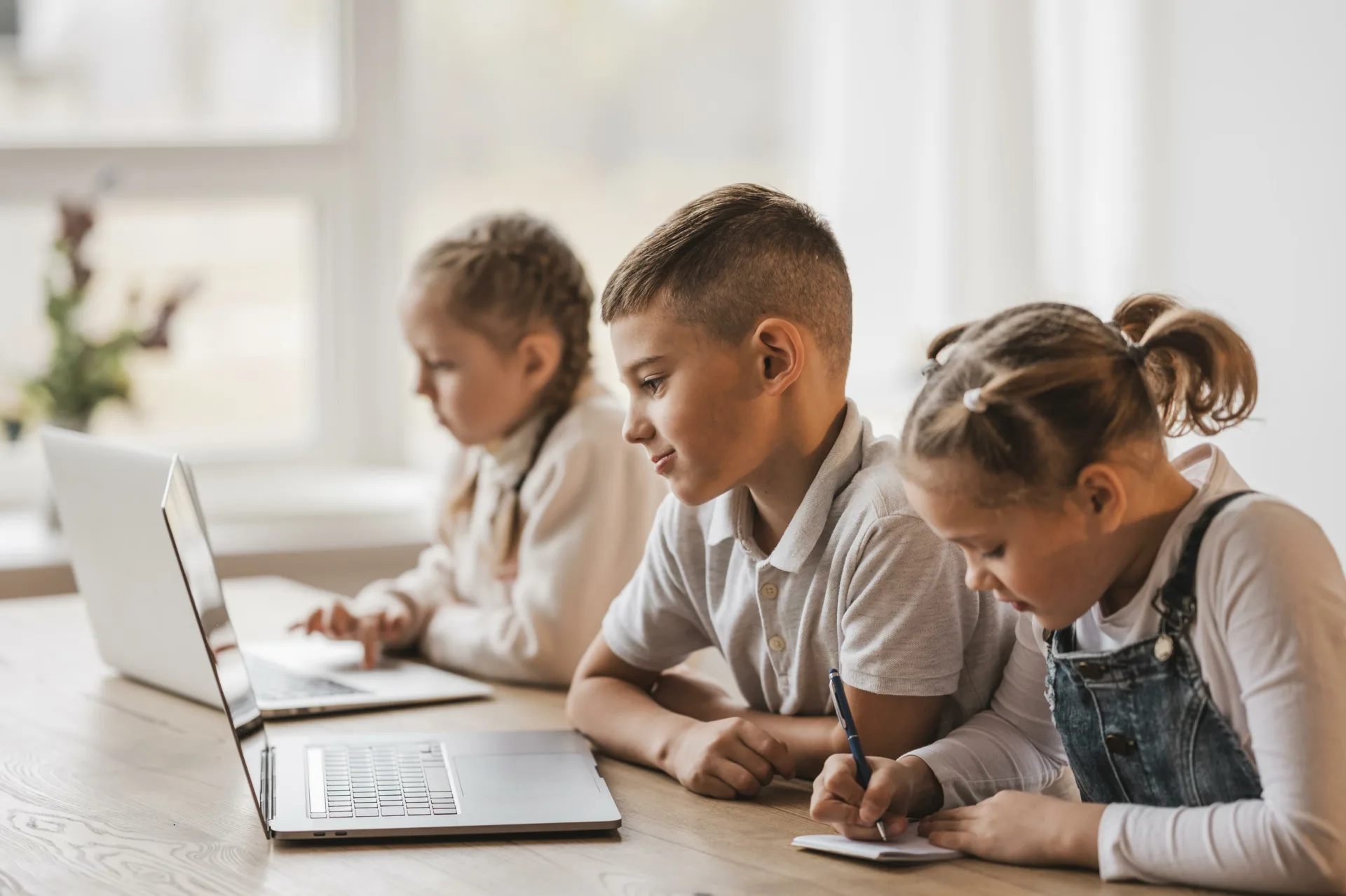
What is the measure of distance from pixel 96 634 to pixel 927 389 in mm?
1046

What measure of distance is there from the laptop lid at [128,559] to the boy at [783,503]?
1.35 feet

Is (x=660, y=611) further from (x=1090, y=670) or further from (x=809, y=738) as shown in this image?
(x=1090, y=670)

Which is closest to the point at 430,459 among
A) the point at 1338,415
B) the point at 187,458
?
the point at 187,458

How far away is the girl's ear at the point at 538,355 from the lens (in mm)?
1735

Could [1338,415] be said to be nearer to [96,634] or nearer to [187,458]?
[96,634]

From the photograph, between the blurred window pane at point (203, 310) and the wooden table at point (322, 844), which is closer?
the wooden table at point (322, 844)

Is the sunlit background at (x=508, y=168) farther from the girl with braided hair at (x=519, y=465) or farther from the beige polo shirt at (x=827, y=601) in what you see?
the beige polo shirt at (x=827, y=601)

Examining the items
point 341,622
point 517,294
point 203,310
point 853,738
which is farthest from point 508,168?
point 853,738

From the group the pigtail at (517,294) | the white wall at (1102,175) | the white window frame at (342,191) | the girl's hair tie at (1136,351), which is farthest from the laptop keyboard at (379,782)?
the white window frame at (342,191)

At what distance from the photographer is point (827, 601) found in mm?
1264

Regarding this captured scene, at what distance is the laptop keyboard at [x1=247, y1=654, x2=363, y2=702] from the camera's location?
5.03 feet

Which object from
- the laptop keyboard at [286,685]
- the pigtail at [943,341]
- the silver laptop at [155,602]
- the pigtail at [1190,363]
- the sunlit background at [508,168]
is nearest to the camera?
the pigtail at [1190,363]

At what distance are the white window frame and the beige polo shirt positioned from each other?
5.35 ft

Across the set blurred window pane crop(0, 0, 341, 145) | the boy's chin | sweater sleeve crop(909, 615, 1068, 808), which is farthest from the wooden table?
blurred window pane crop(0, 0, 341, 145)
